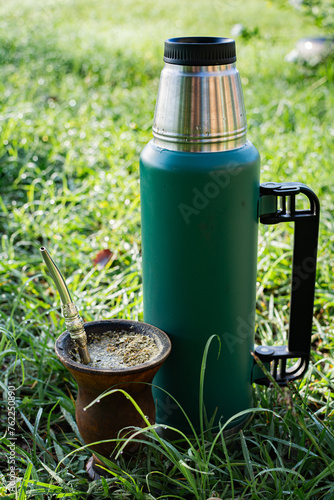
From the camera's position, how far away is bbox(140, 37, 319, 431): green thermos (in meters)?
1.43

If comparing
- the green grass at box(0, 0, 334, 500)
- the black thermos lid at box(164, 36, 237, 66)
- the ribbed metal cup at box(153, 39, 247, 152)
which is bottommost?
the green grass at box(0, 0, 334, 500)

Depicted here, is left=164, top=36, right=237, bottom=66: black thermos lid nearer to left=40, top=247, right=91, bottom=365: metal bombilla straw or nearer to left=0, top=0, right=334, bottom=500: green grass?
left=40, top=247, right=91, bottom=365: metal bombilla straw

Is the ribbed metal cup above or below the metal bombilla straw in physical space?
above

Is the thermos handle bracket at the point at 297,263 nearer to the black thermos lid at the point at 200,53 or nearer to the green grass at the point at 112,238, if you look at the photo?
the green grass at the point at 112,238

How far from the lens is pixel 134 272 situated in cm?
246

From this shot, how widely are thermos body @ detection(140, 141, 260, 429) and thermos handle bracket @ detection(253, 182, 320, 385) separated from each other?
0.06 metres

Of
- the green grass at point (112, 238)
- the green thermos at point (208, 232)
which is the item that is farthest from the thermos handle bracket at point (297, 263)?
the green grass at point (112, 238)

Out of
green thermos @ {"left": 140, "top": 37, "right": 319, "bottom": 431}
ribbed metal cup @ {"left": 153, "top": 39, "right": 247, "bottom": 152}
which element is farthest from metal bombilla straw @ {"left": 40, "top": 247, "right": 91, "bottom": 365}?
ribbed metal cup @ {"left": 153, "top": 39, "right": 247, "bottom": 152}

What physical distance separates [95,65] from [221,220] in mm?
4201

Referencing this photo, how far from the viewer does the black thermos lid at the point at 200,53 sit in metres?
1.39

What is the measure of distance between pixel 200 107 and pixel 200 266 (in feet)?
1.36

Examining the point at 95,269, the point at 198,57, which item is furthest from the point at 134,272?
the point at 198,57

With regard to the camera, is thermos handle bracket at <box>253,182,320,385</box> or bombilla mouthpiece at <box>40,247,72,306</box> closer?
bombilla mouthpiece at <box>40,247,72,306</box>

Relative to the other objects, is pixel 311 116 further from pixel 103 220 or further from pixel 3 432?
pixel 3 432
